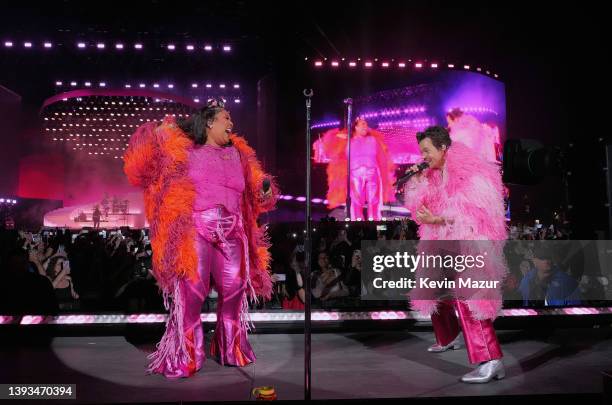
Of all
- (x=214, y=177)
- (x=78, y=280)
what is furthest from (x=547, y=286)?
(x=78, y=280)

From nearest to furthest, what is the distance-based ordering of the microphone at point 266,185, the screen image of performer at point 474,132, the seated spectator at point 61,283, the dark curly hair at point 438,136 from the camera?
1. the dark curly hair at point 438,136
2. the microphone at point 266,185
3. the seated spectator at point 61,283
4. the screen image of performer at point 474,132

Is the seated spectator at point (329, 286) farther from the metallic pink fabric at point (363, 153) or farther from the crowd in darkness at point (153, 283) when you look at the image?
the metallic pink fabric at point (363, 153)

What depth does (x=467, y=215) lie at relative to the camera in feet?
11.6

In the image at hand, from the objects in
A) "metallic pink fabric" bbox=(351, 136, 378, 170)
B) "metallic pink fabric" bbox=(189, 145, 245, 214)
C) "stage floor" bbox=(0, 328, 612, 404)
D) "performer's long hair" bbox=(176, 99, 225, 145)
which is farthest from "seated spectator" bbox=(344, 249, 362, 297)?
"metallic pink fabric" bbox=(351, 136, 378, 170)

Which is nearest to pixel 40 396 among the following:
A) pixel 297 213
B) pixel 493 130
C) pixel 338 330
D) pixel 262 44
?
pixel 338 330

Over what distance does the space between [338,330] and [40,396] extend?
2707mm

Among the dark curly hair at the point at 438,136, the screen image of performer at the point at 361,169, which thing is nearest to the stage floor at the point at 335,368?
the dark curly hair at the point at 438,136

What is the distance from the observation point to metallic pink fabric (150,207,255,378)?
3.67m

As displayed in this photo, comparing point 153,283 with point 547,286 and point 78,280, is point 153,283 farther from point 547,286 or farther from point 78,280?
point 547,286

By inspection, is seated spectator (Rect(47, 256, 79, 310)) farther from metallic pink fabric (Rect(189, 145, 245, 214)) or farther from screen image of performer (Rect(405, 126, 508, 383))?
screen image of performer (Rect(405, 126, 508, 383))

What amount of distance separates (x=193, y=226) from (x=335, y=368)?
143 cm

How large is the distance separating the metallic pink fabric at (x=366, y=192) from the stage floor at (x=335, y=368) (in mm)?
12140

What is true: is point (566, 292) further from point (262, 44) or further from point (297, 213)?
point (297, 213)

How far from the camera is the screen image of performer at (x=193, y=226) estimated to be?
367cm
